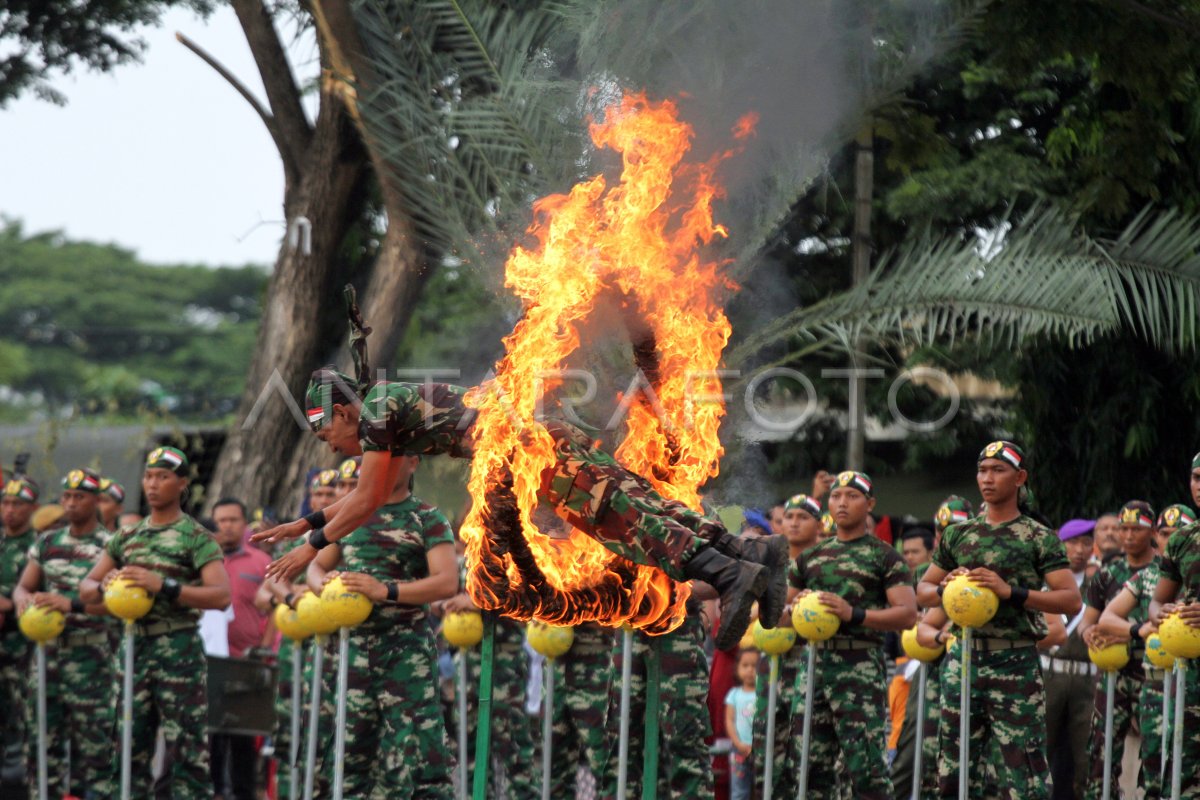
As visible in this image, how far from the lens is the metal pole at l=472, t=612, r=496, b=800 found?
716cm

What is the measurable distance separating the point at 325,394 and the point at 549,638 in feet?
7.15

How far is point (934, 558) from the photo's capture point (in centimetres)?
913

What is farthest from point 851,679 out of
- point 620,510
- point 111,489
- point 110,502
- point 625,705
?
point 110,502

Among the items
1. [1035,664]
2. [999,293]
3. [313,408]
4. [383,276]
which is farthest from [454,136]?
[1035,664]

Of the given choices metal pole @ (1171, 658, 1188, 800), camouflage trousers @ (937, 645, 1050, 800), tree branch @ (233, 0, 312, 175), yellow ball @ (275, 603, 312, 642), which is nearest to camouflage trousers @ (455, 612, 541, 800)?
yellow ball @ (275, 603, 312, 642)

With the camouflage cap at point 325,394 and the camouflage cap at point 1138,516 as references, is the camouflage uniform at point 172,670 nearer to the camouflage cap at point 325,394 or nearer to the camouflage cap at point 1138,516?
the camouflage cap at point 325,394

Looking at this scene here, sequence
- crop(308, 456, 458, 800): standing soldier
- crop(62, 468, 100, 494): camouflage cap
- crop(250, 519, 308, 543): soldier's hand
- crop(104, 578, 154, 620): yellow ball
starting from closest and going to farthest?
1. crop(250, 519, 308, 543): soldier's hand
2. crop(308, 456, 458, 800): standing soldier
3. crop(104, 578, 154, 620): yellow ball
4. crop(62, 468, 100, 494): camouflage cap

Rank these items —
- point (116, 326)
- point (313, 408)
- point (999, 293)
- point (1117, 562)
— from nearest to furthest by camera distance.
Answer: point (313, 408), point (1117, 562), point (999, 293), point (116, 326)

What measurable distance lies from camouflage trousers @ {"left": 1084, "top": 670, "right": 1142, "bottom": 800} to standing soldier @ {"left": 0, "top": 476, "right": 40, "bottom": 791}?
7.22 metres

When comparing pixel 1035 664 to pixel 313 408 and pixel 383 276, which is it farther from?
pixel 383 276

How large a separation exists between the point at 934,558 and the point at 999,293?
3594mm

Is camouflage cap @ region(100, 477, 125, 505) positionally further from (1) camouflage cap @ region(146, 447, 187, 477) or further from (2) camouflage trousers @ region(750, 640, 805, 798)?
(2) camouflage trousers @ region(750, 640, 805, 798)

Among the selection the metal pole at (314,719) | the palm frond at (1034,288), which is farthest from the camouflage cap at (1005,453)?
the metal pole at (314,719)

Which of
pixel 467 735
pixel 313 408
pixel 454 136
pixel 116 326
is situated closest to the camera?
pixel 313 408
